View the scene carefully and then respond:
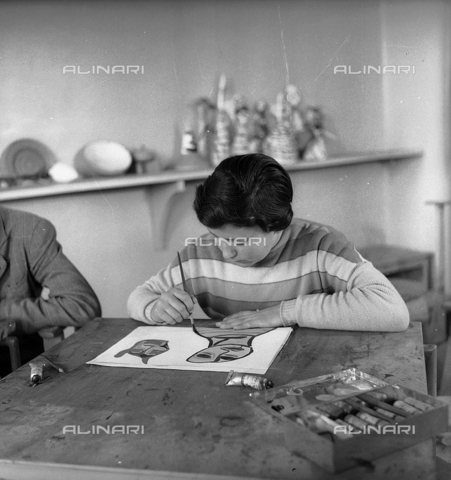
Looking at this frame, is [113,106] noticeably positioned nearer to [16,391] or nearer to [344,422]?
[16,391]

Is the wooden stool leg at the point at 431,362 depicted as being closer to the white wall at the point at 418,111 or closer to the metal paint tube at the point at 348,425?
the metal paint tube at the point at 348,425

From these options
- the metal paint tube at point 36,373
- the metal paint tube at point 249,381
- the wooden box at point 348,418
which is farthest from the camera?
the metal paint tube at point 36,373

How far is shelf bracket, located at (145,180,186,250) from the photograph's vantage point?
227 cm

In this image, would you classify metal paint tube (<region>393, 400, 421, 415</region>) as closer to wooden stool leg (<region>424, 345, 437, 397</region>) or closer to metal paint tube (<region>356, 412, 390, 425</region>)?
metal paint tube (<region>356, 412, 390, 425</region>)

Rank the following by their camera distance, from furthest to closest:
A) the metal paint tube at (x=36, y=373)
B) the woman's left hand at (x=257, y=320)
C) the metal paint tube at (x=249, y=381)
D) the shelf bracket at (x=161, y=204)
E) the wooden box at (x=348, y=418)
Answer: the shelf bracket at (x=161, y=204)
the woman's left hand at (x=257, y=320)
the metal paint tube at (x=36, y=373)
the metal paint tube at (x=249, y=381)
the wooden box at (x=348, y=418)

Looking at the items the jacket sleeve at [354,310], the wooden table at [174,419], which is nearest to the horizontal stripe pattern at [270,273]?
the jacket sleeve at [354,310]

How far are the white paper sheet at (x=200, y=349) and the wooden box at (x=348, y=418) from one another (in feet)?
0.56

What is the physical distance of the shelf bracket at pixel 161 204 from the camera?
2.27 metres

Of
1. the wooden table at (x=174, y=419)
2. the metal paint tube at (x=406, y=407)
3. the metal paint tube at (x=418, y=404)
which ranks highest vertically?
the metal paint tube at (x=418, y=404)

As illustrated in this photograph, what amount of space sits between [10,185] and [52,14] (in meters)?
0.65

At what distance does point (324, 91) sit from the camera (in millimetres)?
2271

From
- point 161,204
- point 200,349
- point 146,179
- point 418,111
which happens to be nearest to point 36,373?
point 200,349

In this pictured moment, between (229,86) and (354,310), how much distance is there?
1.27 m

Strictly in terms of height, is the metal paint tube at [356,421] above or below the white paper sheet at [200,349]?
above
